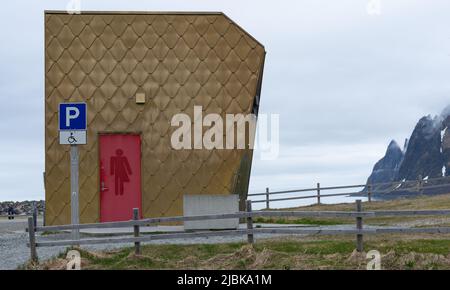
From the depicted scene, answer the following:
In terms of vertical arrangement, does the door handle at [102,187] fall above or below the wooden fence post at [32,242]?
above

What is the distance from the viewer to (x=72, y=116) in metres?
14.5

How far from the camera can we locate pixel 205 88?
22031mm

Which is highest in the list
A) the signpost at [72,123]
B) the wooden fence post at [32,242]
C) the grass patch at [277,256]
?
the signpost at [72,123]

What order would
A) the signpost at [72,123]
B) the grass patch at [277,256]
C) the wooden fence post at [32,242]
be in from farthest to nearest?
1. the signpost at [72,123]
2. the wooden fence post at [32,242]
3. the grass patch at [277,256]

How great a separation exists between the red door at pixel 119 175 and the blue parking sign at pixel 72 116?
7231mm

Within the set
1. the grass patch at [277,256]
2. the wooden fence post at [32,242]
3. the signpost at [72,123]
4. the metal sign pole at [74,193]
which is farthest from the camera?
the metal sign pole at [74,193]

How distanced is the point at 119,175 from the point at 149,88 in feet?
9.59

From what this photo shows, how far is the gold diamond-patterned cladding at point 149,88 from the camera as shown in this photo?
21.9 metres

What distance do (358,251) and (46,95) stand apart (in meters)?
12.3

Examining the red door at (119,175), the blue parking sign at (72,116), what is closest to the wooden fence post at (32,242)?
the blue parking sign at (72,116)

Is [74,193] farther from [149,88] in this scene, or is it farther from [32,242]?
[149,88]

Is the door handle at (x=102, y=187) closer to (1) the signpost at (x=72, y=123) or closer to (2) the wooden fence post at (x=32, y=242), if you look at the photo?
(1) the signpost at (x=72, y=123)
